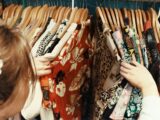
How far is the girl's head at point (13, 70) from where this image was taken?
916 millimetres

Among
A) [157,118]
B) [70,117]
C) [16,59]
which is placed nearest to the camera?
[16,59]

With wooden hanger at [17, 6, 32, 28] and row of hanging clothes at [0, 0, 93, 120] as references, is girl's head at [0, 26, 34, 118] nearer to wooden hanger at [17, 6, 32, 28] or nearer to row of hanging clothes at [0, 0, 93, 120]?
row of hanging clothes at [0, 0, 93, 120]

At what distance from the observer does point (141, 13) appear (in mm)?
1371

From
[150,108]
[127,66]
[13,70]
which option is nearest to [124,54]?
[127,66]

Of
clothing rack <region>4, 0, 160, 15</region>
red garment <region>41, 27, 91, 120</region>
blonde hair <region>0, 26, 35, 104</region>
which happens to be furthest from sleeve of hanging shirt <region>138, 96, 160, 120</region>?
clothing rack <region>4, 0, 160, 15</region>

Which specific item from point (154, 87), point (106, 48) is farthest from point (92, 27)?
point (154, 87)

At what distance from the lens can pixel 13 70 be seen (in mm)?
928

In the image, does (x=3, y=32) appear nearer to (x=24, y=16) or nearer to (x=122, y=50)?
(x=122, y=50)

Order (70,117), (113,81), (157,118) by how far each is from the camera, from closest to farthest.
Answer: (157,118)
(113,81)
(70,117)

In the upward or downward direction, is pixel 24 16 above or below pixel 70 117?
above

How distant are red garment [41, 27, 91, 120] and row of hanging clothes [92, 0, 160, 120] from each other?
8 centimetres

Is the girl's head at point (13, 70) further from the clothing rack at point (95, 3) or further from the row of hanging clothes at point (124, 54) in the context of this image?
the clothing rack at point (95, 3)

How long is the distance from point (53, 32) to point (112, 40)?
0.72 feet

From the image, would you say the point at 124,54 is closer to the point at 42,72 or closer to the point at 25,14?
the point at 42,72
